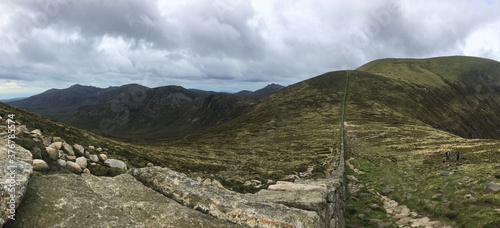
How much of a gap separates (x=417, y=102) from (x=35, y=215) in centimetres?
17529

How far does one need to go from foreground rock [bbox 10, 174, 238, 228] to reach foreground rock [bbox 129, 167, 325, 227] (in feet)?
1.57

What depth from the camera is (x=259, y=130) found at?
10169 cm

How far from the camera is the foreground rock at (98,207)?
268 inches

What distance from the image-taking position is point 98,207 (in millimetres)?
7520

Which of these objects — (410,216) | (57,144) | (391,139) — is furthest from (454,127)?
(57,144)

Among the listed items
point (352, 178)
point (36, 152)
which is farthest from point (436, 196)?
point (36, 152)

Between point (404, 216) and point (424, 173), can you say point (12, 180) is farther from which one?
point (424, 173)

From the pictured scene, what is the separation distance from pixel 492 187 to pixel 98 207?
27.2m

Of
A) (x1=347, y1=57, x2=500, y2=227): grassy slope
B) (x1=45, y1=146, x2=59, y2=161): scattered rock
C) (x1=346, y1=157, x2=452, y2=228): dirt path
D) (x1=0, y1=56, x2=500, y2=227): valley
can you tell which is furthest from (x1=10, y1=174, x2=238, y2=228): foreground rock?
(x1=346, y1=157, x2=452, y2=228): dirt path

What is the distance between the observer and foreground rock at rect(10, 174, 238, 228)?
6.82 meters

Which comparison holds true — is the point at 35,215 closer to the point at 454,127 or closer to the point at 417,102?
the point at 454,127

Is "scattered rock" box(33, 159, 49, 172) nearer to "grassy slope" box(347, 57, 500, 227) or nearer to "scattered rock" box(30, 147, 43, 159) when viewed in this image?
"scattered rock" box(30, 147, 43, 159)

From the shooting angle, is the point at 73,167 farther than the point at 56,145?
No

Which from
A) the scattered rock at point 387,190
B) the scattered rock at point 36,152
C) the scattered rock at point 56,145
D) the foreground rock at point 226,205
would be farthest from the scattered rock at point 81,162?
the scattered rock at point 387,190
